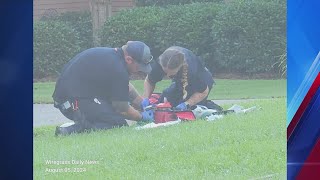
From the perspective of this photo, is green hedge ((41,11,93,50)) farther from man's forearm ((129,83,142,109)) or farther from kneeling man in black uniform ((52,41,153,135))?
man's forearm ((129,83,142,109))

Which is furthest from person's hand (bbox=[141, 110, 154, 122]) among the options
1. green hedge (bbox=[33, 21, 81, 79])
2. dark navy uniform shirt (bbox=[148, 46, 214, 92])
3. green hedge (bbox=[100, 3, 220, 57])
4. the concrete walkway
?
green hedge (bbox=[33, 21, 81, 79])

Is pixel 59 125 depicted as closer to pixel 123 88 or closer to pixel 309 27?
pixel 123 88

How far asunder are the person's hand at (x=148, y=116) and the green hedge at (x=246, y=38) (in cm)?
56

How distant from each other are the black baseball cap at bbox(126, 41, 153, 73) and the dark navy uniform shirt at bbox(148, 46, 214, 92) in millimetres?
48

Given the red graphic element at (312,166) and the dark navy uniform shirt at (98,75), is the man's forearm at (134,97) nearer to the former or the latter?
the dark navy uniform shirt at (98,75)

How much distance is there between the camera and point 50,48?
174 inches

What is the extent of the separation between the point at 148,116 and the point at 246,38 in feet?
2.78

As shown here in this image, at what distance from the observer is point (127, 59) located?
14.3ft

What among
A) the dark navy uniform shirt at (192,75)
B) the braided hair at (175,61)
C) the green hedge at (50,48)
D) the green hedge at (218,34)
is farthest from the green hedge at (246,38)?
the green hedge at (50,48)

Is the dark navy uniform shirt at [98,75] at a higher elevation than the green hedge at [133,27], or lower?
lower

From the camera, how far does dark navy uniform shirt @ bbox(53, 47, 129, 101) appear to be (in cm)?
435

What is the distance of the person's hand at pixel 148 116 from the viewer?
4.36 m
